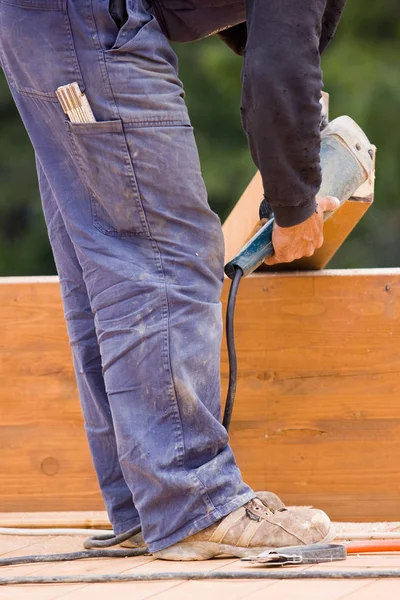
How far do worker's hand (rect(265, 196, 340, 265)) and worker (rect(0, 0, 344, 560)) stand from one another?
0.06 feet

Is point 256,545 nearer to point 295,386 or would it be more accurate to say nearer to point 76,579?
point 76,579

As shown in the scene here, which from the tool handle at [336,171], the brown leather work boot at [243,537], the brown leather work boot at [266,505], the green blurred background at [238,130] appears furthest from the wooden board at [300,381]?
the green blurred background at [238,130]

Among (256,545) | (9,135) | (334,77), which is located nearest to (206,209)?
(256,545)

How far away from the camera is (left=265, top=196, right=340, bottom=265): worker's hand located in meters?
2.12

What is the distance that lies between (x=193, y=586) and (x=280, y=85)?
0.94 meters

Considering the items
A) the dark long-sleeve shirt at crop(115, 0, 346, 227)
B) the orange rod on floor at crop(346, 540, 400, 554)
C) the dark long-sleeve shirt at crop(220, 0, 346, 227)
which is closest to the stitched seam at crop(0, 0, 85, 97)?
the dark long-sleeve shirt at crop(115, 0, 346, 227)

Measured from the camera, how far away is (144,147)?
6.48ft

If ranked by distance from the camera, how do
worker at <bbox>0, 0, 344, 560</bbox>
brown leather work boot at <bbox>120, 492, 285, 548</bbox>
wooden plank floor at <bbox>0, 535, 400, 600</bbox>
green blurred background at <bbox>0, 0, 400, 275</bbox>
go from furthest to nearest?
green blurred background at <bbox>0, 0, 400, 275</bbox>
brown leather work boot at <bbox>120, 492, 285, 548</bbox>
worker at <bbox>0, 0, 344, 560</bbox>
wooden plank floor at <bbox>0, 535, 400, 600</bbox>

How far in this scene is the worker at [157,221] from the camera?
1952 millimetres

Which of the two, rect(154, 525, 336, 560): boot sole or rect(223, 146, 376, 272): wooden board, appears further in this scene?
rect(223, 146, 376, 272): wooden board

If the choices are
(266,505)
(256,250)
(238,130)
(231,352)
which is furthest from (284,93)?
(238,130)

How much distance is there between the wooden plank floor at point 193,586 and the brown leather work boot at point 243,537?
25mm

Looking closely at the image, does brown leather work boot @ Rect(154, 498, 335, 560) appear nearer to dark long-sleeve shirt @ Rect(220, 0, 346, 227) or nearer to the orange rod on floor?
the orange rod on floor

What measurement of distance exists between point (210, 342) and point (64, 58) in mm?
657
